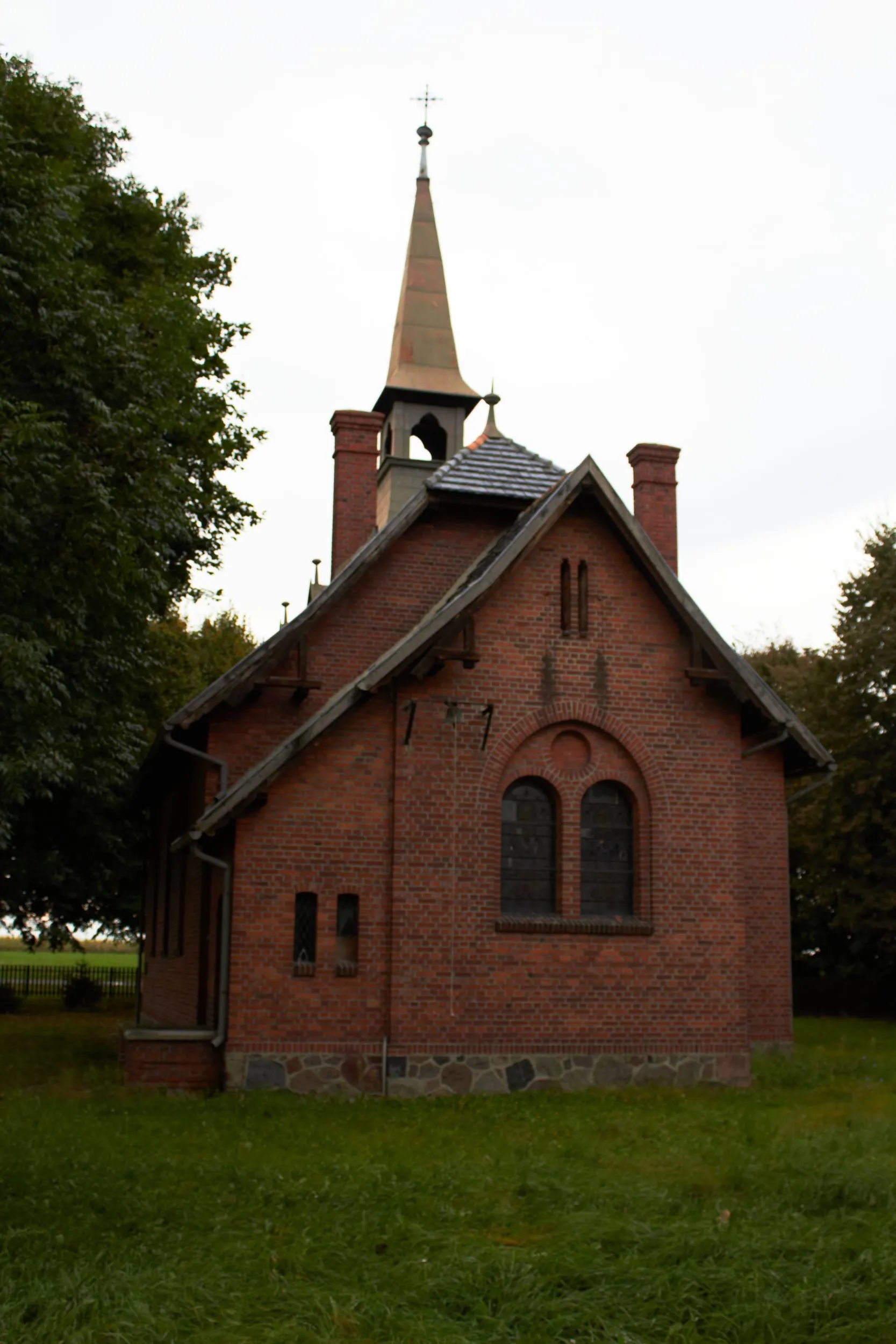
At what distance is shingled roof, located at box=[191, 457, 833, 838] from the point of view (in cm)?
1456

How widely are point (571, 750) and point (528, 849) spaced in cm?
127

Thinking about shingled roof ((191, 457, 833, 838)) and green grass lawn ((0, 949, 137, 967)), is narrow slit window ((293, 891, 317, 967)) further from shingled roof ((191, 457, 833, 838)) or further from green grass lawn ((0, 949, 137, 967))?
green grass lawn ((0, 949, 137, 967))

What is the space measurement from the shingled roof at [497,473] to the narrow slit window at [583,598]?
217 cm

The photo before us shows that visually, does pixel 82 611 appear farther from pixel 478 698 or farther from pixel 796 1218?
pixel 796 1218

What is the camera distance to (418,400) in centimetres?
2270

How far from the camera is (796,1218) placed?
8.20m

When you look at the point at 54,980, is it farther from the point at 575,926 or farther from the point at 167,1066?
the point at 575,926

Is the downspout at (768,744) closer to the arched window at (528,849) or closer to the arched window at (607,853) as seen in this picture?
the arched window at (607,853)

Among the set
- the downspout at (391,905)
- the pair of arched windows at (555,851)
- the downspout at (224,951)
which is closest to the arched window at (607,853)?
the pair of arched windows at (555,851)

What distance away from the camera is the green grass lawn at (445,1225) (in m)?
6.57

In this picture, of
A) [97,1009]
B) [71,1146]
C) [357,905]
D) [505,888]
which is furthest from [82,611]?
[97,1009]

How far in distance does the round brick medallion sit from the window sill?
176 cm

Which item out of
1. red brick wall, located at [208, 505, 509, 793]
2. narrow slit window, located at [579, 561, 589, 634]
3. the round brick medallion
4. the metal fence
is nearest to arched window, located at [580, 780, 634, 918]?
the round brick medallion

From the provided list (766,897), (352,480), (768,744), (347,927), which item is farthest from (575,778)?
(352,480)
